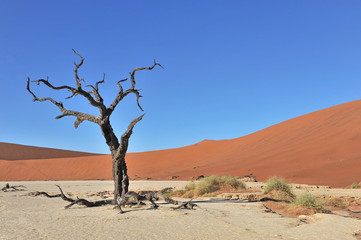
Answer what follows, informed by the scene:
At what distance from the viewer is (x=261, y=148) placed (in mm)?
46531

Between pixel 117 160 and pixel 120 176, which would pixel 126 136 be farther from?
pixel 120 176

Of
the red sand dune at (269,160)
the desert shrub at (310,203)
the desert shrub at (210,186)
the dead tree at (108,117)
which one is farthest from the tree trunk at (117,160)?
the red sand dune at (269,160)

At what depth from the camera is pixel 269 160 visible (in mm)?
36781

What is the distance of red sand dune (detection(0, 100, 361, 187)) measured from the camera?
2884 centimetres

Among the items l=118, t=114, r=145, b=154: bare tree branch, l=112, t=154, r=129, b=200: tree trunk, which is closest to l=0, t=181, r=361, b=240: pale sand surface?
l=112, t=154, r=129, b=200: tree trunk

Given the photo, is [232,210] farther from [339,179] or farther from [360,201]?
[339,179]

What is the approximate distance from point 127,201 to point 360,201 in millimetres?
9874

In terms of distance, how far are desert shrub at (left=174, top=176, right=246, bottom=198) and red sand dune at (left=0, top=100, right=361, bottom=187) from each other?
766 cm

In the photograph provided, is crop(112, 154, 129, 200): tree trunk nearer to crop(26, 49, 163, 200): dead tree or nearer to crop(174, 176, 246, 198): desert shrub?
crop(26, 49, 163, 200): dead tree

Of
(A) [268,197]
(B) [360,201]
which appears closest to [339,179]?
(B) [360,201]

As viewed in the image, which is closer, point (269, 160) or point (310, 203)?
point (310, 203)

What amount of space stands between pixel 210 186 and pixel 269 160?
19561 millimetres

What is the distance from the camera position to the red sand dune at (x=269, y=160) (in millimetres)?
28844

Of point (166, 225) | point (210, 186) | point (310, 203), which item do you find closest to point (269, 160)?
point (210, 186)
